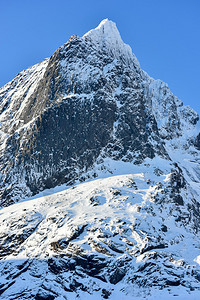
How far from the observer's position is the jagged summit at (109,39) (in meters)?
134

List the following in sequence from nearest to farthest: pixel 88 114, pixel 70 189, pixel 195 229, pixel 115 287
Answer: pixel 115 287 < pixel 195 229 < pixel 70 189 < pixel 88 114

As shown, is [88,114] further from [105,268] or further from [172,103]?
[172,103]

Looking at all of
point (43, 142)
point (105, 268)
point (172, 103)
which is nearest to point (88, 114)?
point (43, 142)

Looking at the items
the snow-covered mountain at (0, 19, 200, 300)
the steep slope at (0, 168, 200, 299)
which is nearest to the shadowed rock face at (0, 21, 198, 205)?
the snow-covered mountain at (0, 19, 200, 300)

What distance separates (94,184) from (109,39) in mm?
67523

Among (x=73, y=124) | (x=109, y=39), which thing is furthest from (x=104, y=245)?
(x=109, y=39)

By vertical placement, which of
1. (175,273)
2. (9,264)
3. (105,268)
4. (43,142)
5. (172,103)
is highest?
(172,103)

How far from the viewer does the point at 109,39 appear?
138 meters

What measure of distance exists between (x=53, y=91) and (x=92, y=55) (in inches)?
708

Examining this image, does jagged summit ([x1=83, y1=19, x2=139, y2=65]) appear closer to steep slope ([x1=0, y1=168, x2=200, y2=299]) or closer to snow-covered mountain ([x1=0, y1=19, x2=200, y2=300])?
snow-covered mountain ([x1=0, y1=19, x2=200, y2=300])

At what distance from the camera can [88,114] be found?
4205 inches

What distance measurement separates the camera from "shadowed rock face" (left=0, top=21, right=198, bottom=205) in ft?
327

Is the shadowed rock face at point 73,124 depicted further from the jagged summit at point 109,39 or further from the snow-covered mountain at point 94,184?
the jagged summit at point 109,39

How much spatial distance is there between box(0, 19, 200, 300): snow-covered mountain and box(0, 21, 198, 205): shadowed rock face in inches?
12.5
